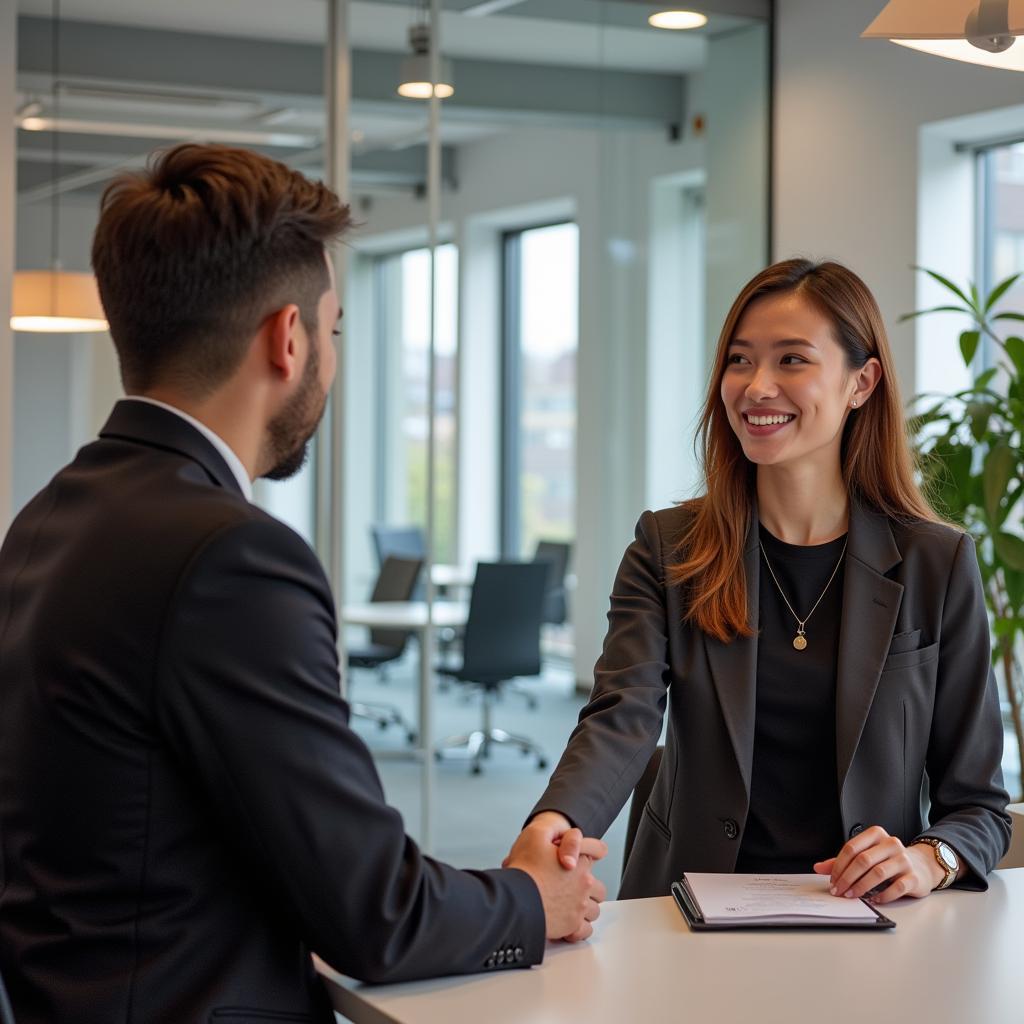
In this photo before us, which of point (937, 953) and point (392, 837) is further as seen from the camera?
point (937, 953)

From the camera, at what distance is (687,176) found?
17.6 feet

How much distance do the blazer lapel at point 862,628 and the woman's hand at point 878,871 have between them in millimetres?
260

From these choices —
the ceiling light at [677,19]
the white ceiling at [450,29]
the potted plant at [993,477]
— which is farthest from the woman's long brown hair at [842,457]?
the ceiling light at [677,19]

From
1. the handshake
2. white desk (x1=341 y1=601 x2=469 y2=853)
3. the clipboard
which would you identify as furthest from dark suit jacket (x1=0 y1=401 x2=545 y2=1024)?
white desk (x1=341 y1=601 x2=469 y2=853)

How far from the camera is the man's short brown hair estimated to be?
135 centimetres

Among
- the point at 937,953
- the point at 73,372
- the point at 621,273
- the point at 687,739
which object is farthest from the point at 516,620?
the point at 937,953

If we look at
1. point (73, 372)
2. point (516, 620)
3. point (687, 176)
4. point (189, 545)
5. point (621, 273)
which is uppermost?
point (687, 176)

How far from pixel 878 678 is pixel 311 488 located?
2.91 m

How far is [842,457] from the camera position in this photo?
7.66ft

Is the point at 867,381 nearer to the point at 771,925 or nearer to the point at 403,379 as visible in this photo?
the point at 771,925

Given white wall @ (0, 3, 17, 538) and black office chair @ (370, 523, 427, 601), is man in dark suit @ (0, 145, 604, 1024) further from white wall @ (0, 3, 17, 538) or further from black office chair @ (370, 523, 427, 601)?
black office chair @ (370, 523, 427, 601)

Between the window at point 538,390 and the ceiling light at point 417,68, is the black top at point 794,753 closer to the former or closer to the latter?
the ceiling light at point 417,68

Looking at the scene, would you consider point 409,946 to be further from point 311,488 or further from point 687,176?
point 687,176

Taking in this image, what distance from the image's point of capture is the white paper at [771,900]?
1619 mm
